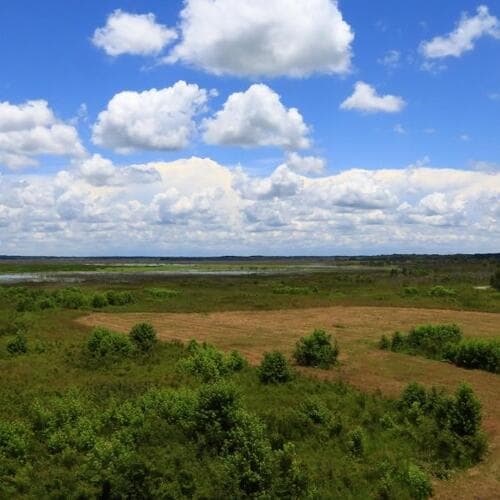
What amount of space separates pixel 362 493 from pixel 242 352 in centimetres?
1518

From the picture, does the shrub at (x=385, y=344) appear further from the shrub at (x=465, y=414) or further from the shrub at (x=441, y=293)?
the shrub at (x=441, y=293)

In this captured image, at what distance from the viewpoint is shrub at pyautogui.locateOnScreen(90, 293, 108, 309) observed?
46.4m

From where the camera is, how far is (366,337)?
3086cm

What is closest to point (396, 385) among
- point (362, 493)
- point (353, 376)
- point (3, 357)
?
point (353, 376)

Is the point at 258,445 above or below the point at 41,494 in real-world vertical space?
above

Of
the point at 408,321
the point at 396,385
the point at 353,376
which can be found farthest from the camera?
the point at 408,321

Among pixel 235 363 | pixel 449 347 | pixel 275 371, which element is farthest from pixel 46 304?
pixel 449 347

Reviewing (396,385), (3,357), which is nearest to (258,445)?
(396,385)

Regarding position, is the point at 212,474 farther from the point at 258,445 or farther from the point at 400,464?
the point at 400,464

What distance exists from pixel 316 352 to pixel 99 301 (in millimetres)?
28017

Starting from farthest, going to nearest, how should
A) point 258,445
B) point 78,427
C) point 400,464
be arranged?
point 78,427
point 400,464
point 258,445

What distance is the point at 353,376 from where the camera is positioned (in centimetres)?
2148

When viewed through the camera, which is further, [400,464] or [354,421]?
[354,421]

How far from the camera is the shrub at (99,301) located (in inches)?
1827
